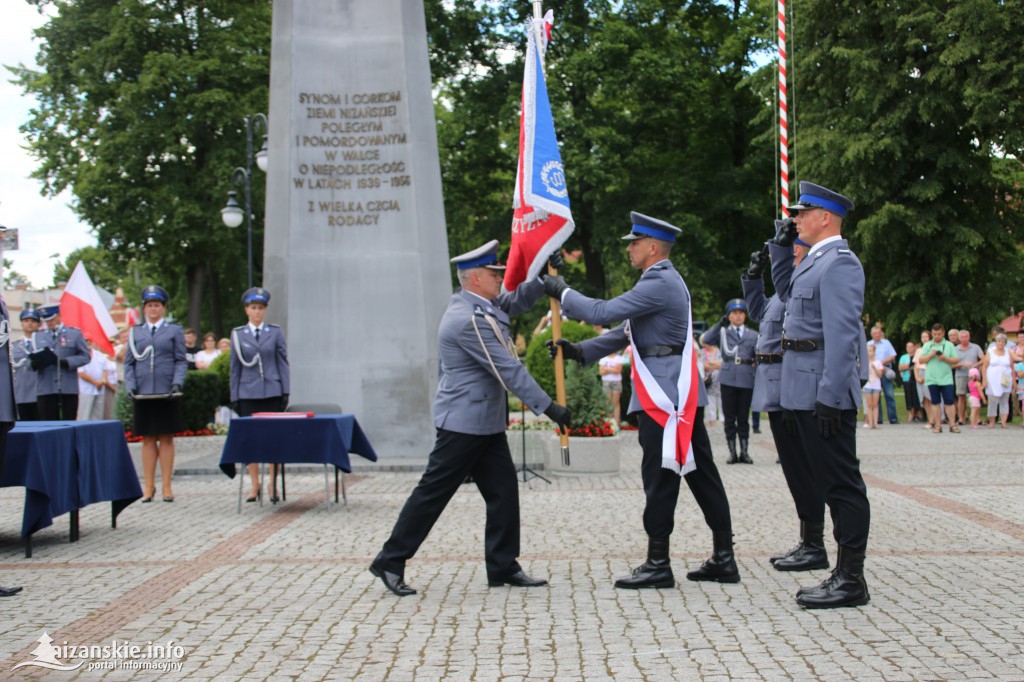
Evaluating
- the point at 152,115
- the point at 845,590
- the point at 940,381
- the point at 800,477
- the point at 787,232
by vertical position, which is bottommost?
the point at 845,590

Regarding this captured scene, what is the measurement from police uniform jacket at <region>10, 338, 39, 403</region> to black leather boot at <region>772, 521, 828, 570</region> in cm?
945

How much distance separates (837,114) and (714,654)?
1020 inches

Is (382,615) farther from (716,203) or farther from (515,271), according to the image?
(716,203)

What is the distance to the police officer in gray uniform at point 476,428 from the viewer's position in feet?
20.8

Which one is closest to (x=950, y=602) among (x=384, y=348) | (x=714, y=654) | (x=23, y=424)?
(x=714, y=654)

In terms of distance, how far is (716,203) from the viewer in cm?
3269

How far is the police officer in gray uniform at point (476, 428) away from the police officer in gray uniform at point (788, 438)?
157cm

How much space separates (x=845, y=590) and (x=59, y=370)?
9.91 meters

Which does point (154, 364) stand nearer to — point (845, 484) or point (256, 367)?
point (256, 367)

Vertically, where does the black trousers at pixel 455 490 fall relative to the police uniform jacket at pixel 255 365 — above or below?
below

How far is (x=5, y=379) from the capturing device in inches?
264

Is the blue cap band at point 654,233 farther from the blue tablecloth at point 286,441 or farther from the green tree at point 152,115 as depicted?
the green tree at point 152,115

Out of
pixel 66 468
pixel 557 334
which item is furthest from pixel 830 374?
pixel 66 468

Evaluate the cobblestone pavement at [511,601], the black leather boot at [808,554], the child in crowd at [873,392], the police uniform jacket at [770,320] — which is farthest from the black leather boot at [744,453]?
the black leather boot at [808,554]
